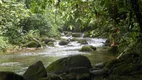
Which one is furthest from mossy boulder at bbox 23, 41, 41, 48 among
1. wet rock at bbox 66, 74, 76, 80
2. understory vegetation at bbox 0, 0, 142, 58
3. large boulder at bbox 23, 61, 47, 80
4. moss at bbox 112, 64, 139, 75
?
understory vegetation at bbox 0, 0, 142, 58

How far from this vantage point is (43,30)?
1027 inches

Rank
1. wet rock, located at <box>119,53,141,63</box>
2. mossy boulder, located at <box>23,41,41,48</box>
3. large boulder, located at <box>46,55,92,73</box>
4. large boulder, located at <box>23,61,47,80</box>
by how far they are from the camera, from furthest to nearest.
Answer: mossy boulder, located at <box>23,41,41,48</box> < large boulder, located at <box>46,55,92,73</box> < wet rock, located at <box>119,53,141,63</box> < large boulder, located at <box>23,61,47,80</box>

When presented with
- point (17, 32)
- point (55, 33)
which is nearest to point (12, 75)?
point (17, 32)

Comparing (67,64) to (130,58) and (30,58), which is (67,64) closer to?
(130,58)

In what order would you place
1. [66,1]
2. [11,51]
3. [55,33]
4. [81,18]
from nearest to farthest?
[66,1] < [81,18] < [11,51] < [55,33]

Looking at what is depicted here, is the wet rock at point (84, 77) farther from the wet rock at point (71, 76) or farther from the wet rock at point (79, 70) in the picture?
the wet rock at point (79, 70)

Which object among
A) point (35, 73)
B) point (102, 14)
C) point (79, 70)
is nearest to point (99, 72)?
point (79, 70)

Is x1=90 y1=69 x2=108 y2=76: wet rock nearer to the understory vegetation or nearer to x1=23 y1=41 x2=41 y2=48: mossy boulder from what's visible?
the understory vegetation

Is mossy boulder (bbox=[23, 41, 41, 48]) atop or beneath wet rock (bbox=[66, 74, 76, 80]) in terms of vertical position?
beneath

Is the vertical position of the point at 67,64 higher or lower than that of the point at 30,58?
higher

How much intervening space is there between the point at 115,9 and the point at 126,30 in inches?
18.6

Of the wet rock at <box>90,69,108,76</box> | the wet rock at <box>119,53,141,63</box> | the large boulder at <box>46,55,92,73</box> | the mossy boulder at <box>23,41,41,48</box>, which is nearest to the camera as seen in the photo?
the wet rock at <box>90,69,108,76</box>

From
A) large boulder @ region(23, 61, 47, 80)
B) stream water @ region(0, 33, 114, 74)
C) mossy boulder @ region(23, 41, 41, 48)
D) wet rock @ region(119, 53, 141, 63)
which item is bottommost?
mossy boulder @ region(23, 41, 41, 48)

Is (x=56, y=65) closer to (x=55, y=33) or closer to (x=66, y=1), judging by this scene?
(x=66, y=1)
